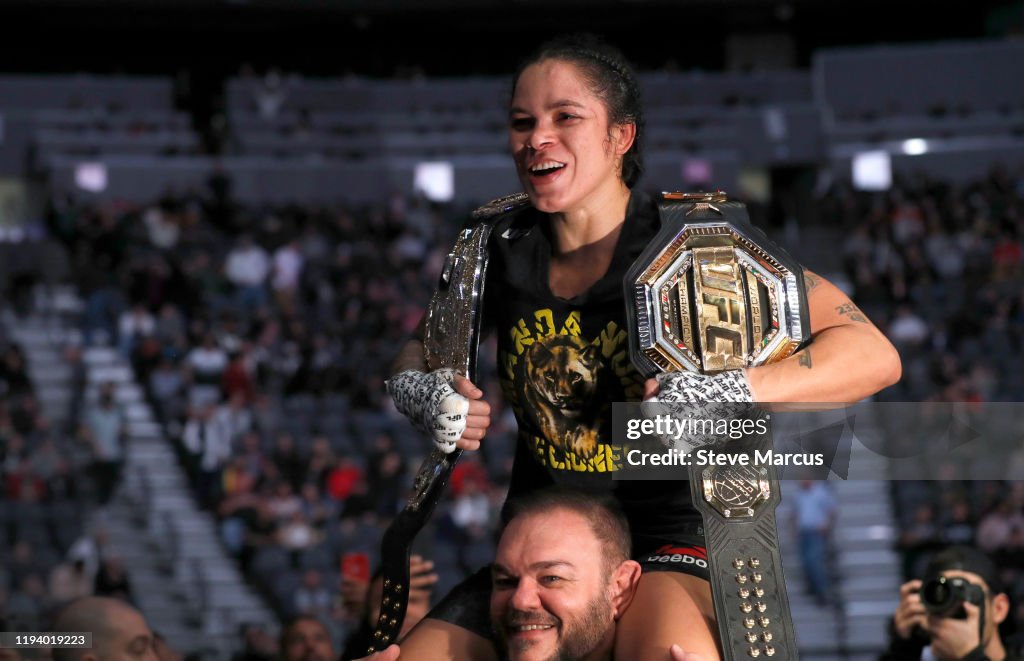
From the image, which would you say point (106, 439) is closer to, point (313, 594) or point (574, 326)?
point (313, 594)

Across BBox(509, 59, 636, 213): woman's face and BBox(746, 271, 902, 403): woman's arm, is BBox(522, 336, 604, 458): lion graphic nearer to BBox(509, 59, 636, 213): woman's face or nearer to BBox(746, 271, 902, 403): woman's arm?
BBox(509, 59, 636, 213): woman's face

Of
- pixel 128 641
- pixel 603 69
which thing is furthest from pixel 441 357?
pixel 128 641

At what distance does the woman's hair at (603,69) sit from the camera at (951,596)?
5.41 ft

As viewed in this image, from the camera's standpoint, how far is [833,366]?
304cm

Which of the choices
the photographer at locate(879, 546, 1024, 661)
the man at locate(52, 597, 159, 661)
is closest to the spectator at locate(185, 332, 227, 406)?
the man at locate(52, 597, 159, 661)

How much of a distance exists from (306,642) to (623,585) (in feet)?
8.27

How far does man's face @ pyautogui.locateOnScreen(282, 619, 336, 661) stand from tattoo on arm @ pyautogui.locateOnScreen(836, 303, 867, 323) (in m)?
2.91

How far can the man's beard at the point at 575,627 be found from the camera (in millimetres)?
3055

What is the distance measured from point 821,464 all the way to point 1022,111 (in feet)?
73.4

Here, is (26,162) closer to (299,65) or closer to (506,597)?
(299,65)

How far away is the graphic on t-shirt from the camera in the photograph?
336cm

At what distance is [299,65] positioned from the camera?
88.6 feet

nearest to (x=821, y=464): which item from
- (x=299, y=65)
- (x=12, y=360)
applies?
(x=12, y=360)

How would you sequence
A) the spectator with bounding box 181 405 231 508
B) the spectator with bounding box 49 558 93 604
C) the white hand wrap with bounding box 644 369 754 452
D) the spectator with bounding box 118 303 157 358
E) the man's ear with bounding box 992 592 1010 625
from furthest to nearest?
the spectator with bounding box 118 303 157 358
the spectator with bounding box 181 405 231 508
the spectator with bounding box 49 558 93 604
the man's ear with bounding box 992 592 1010 625
the white hand wrap with bounding box 644 369 754 452
